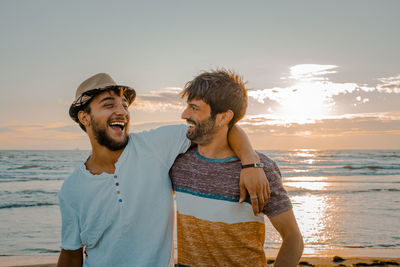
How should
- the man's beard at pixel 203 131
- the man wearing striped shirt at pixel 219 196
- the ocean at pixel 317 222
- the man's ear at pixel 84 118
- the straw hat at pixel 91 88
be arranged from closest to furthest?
the man wearing striped shirt at pixel 219 196 < the man's beard at pixel 203 131 < the straw hat at pixel 91 88 < the man's ear at pixel 84 118 < the ocean at pixel 317 222

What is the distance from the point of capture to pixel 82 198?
267 centimetres

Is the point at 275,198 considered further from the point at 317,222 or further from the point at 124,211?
the point at 317,222

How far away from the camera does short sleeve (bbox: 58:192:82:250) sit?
2703mm

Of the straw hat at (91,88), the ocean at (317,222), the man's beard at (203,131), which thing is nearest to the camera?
the man's beard at (203,131)

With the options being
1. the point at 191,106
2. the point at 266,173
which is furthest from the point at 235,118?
the point at 266,173

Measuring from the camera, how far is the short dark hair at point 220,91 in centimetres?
259

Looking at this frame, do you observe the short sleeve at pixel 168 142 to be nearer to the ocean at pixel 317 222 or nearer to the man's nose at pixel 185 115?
the man's nose at pixel 185 115

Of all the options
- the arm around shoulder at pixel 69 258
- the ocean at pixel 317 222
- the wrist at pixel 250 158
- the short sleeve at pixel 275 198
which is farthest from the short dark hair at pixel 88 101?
the ocean at pixel 317 222

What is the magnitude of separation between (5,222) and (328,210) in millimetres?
8932

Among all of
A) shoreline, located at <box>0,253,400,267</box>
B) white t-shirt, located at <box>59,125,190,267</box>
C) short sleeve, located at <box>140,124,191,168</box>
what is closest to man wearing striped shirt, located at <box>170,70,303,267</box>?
short sleeve, located at <box>140,124,191,168</box>

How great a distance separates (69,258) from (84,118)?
112cm

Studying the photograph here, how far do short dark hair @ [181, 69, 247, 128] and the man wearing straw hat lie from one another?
0.71 feet

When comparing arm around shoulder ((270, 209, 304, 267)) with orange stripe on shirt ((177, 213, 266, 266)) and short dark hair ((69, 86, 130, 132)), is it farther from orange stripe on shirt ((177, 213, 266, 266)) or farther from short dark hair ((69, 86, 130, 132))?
short dark hair ((69, 86, 130, 132))

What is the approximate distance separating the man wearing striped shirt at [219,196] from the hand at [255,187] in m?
0.06
